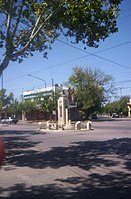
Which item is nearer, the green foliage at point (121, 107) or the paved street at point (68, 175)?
the paved street at point (68, 175)

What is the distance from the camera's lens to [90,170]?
1133 cm

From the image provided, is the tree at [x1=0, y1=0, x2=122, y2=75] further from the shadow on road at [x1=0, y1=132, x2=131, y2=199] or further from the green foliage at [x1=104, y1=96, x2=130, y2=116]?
the green foliage at [x1=104, y1=96, x2=130, y2=116]

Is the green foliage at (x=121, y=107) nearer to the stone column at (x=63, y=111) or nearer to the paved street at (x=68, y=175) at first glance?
the stone column at (x=63, y=111)

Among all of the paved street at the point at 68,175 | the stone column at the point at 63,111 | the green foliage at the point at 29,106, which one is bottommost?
the paved street at the point at 68,175

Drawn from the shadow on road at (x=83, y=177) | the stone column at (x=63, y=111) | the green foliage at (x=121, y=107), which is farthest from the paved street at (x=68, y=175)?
the green foliage at (x=121, y=107)

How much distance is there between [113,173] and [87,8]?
6960 millimetres

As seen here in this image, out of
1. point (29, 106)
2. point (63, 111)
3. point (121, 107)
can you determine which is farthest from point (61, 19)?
point (121, 107)

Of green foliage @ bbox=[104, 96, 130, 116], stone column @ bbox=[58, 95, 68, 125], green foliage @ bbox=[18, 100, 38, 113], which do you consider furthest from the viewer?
green foliage @ bbox=[104, 96, 130, 116]

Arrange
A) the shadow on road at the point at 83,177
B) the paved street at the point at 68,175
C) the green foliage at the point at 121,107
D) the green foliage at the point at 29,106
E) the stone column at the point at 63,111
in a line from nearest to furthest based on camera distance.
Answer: the shadow on road at the point at 83,177 → the paved street at the point at 68,175 → the stone column at the point at 63,111 → the green foliage at the point at 29,106 → the green foliage at the point at 121,107

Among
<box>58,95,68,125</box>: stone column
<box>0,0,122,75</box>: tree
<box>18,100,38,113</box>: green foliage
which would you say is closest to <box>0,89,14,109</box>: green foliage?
<box>18,100,38,113</box>: green foliage

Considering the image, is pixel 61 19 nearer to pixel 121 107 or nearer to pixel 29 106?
pixel 29 106

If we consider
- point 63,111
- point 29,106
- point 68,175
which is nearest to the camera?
point 68,175

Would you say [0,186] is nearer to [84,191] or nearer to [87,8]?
[84,191]

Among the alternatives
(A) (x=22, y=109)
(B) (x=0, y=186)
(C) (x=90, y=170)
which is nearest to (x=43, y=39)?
(C) (x=90, y=170)
